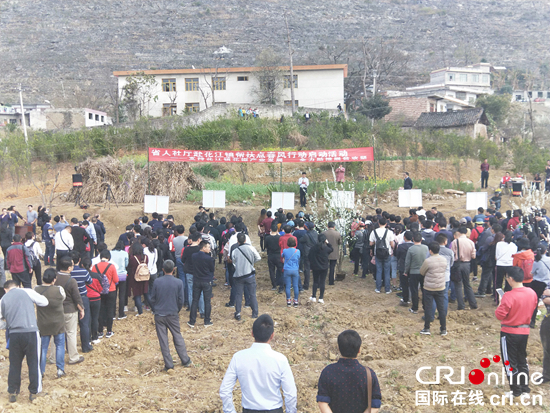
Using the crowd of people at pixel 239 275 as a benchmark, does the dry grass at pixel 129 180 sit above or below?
above

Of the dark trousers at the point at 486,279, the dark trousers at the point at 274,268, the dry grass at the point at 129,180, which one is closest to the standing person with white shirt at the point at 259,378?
the dark trousers at the point at 274,268

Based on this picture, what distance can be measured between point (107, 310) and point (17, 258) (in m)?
2.72

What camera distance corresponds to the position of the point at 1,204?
21312mm

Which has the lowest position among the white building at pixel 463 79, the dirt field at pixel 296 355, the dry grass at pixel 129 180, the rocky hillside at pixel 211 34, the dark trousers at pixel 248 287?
the dirt field at pixel 296 355

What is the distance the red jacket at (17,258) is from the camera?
915 cm

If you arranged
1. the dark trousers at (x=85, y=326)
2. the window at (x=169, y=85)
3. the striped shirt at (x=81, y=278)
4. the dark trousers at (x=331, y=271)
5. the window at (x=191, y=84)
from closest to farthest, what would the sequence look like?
the striped shirt at (x=81, y=278) < the dark trousers at (x=85, y=326) < the dark trousers at (x=331, y=271) < the window at (x=191, y=84) < the window at (x=169, y=85)

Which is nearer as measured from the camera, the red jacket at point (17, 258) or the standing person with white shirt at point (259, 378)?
the standing person with white shirt at point (259, 378)

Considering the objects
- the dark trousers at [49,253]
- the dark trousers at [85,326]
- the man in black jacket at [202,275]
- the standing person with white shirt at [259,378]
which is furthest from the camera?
the dark trousers at [49,253]

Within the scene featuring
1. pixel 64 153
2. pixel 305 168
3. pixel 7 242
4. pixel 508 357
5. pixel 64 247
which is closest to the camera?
pixel 508 357

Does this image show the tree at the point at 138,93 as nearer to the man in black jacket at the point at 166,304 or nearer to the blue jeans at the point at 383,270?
the blue jeans at the point at 383,270

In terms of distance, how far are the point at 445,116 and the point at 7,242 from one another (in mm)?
32882

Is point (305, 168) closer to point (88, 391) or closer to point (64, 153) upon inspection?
point (64, 153)

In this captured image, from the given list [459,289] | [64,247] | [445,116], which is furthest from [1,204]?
[445,116]

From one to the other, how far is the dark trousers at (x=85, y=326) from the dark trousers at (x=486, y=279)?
7.62 m
